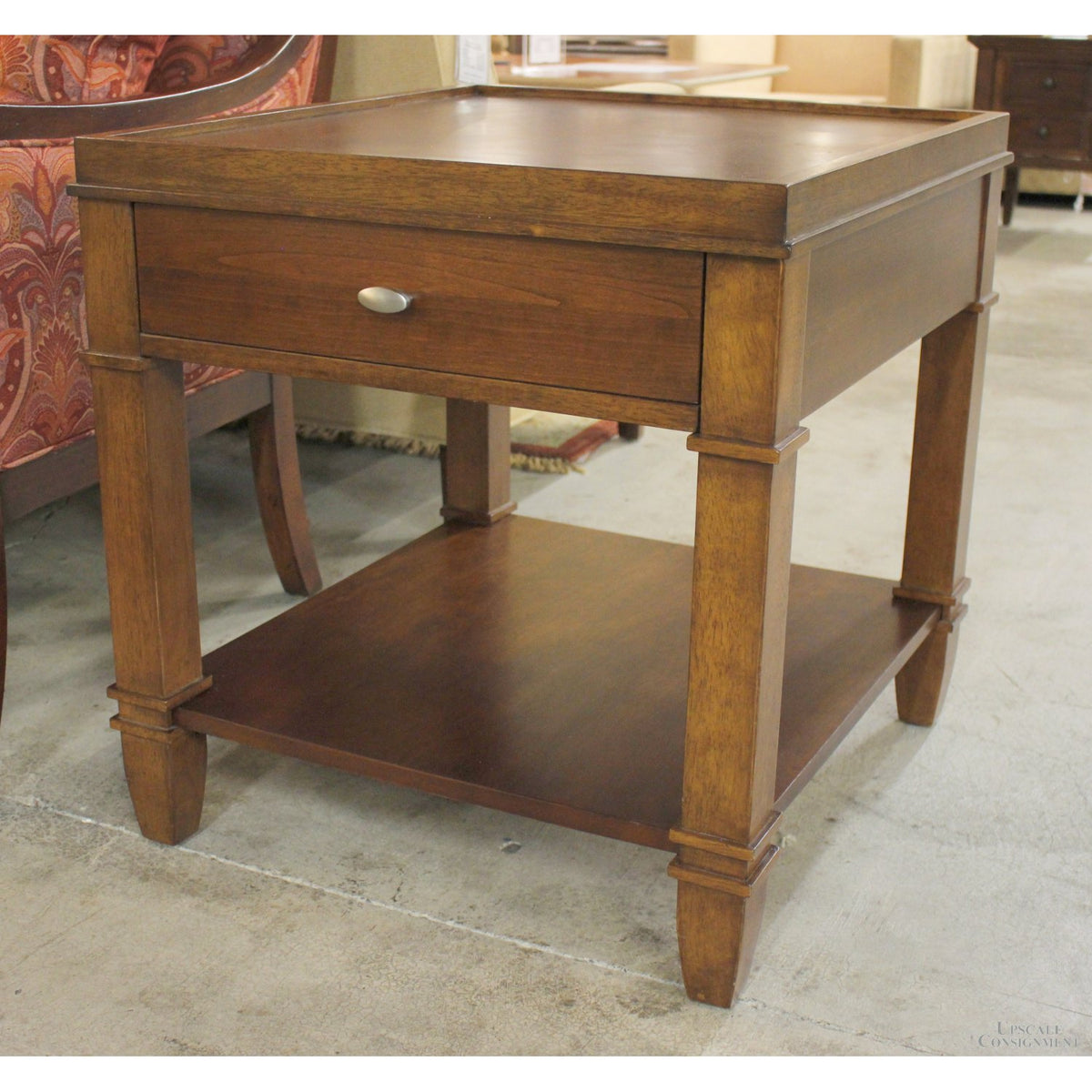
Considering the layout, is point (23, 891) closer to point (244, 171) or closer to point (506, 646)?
point (506, 646)

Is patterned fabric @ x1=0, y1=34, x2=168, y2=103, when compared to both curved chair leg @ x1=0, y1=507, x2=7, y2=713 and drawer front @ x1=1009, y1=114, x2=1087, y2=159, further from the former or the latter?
drawer front @ x1=1009, y1=114, x2=1087, y2=159

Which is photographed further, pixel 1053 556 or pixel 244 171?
pixel 1053 556

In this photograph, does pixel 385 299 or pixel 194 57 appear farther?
pixel 194 57

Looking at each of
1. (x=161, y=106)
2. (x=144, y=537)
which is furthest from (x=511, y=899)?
(x=161, y=106)

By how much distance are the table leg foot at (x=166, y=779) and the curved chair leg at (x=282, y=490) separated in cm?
55

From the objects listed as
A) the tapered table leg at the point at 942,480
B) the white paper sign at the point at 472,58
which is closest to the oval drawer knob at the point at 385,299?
the tapered table leg at the point at 942,480

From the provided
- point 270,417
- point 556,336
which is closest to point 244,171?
point 556,336

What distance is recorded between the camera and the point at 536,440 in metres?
2.54

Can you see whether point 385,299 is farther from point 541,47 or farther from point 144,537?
point 541,47

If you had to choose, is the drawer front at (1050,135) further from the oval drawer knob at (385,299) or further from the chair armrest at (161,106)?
the oval drawer knob at (385,299)

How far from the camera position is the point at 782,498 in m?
1.03

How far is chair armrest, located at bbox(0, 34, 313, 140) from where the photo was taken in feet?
4.60

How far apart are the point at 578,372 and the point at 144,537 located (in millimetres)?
448

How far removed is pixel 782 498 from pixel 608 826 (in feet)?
1.02
